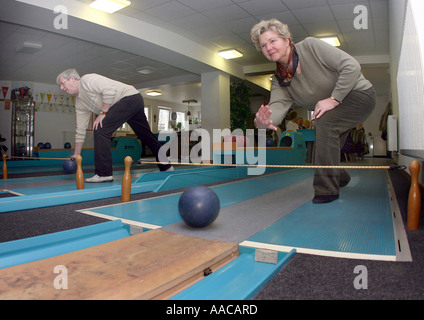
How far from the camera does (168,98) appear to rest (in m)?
13.6

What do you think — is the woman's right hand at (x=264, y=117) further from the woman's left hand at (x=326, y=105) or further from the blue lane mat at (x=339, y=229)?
the blue lane mat at (x=339, y=229)

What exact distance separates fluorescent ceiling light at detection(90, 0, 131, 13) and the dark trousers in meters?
2.67

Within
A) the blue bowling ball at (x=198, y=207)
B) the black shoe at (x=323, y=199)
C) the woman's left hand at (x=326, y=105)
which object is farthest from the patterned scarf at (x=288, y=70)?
the blue bowling ball at (x=198, y=207)

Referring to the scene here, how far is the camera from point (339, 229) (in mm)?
1583

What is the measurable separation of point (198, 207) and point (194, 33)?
5.93 meters

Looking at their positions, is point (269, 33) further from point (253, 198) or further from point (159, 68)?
point (159, 68)

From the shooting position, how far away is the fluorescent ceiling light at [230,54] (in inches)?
302

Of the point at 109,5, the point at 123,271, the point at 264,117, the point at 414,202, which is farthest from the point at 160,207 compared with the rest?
the point at 109,5

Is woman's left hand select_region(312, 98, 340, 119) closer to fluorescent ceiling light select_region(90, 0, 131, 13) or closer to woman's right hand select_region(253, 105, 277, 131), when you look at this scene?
woman's right hand select_region(253, 105, 277, 131)

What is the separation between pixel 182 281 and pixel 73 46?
22.5 feet

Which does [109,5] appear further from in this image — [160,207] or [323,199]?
[323,199]

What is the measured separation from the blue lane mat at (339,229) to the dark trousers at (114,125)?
196cm
